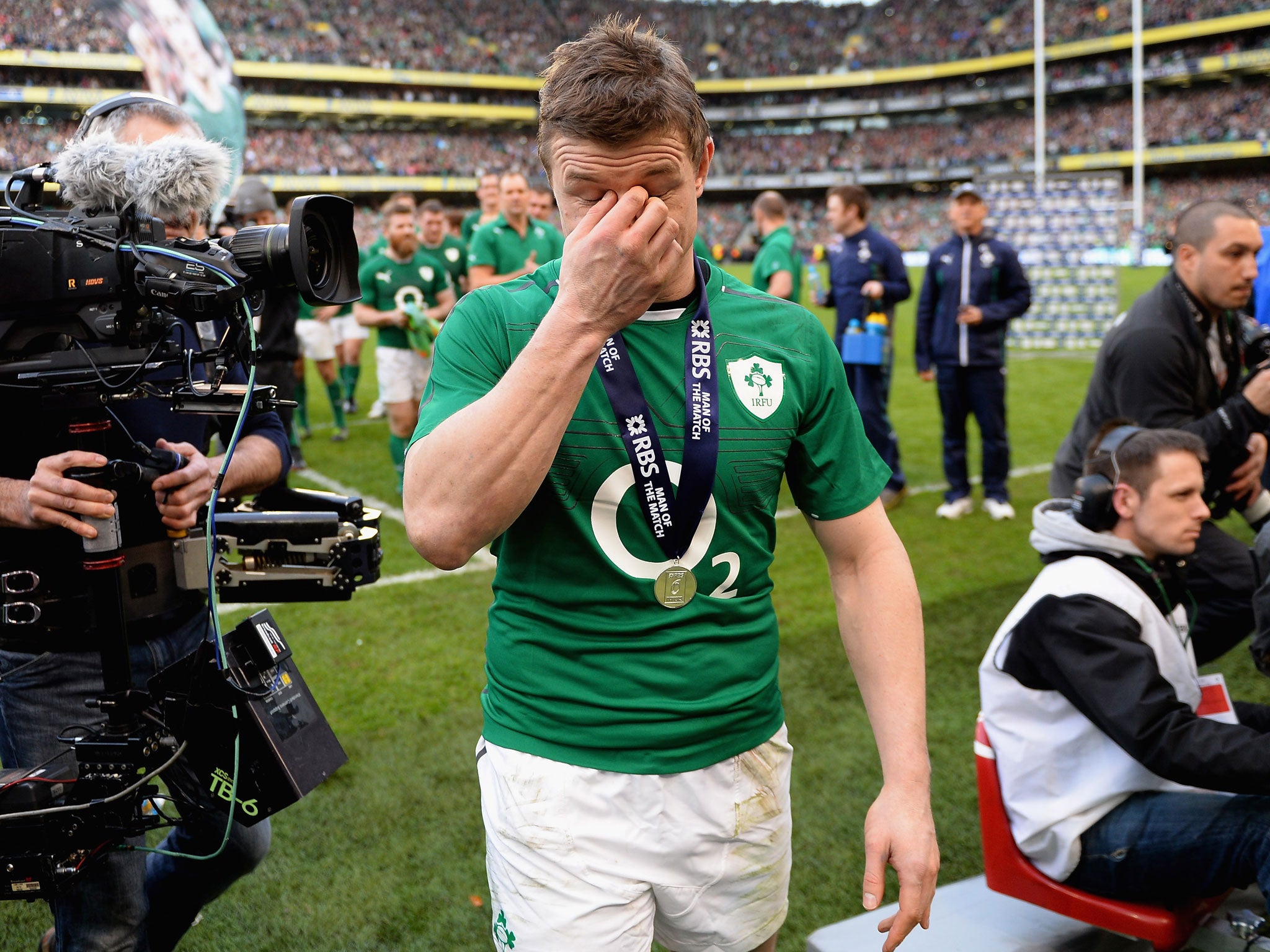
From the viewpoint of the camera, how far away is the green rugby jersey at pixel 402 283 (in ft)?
27.2

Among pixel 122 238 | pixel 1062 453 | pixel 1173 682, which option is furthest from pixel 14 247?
pixel 1062 453

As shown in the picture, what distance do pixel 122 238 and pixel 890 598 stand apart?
1428mm

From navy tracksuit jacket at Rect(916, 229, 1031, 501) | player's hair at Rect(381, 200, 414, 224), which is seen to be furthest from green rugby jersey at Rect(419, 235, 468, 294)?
navy tracksuit jacket at Rect(916, 229, 1031, 501)

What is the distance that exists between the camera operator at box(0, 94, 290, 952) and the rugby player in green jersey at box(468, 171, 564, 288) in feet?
17.0

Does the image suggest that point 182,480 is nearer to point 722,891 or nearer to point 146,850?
point 146,850

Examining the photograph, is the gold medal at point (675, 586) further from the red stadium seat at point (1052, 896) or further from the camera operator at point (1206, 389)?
the camera operator at point (1206, 389)

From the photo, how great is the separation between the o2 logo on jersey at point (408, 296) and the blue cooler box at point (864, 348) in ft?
11.0

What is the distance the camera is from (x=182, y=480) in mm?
2025

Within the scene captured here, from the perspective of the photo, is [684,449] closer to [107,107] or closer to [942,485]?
[107,107]

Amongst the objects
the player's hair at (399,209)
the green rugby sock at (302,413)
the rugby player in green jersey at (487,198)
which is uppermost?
the rugby player in green jersey at (487,198)

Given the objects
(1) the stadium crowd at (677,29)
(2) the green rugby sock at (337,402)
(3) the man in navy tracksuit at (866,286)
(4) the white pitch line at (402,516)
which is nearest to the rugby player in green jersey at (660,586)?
(4) the white pitch line at (402,516)

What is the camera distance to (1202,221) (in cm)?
398

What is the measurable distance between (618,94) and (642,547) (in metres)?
0.63

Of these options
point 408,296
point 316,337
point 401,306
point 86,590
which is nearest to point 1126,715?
point 86,590
